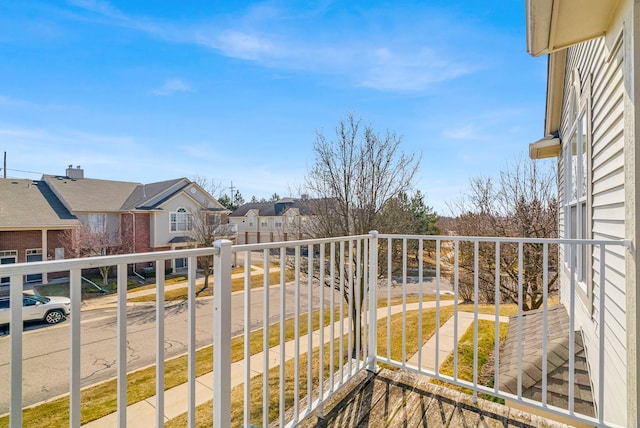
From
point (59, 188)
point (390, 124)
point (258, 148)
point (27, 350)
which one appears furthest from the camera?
point (258, 148)

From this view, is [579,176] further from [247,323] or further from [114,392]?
[114,392]

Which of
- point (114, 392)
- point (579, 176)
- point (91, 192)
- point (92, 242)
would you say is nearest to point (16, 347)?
point (114, 392)

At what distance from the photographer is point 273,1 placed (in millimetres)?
5285

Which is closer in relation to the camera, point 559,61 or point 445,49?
point 559,61

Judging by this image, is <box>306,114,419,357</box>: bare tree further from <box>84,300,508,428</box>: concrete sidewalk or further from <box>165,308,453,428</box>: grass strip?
<box>84,300,508,428</box>: concrete sidewalk

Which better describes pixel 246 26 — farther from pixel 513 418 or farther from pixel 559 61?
pixel 513 418

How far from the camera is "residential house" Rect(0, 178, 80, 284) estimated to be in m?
12.6

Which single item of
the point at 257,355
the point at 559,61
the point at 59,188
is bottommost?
the point at 257,355

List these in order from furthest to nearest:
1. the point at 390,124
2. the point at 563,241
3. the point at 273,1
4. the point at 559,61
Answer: the point at 390,124
the point at 273,1
the point at 559,61
the point at 563,241

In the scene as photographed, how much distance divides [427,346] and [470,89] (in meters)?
6.08

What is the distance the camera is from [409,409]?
2086 millimetres

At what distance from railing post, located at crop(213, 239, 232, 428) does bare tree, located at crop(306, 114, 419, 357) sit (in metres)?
5.19

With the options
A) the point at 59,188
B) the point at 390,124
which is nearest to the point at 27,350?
the point at 390,124

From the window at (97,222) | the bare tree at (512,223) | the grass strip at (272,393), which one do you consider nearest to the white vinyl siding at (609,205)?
the grass strip at (272,393)
